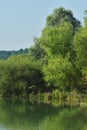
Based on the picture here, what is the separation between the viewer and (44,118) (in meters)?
36.2

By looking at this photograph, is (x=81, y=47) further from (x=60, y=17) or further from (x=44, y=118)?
(x=60, y=17)

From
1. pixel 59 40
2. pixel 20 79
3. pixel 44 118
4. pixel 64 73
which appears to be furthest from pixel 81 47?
pixel 20 79

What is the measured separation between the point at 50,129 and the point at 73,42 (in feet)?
43.8

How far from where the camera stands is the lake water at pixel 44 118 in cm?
3083

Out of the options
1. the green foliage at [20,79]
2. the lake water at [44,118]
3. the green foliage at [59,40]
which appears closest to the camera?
the lake water at [44,118]

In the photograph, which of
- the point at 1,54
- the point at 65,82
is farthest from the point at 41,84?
the point at 1,54

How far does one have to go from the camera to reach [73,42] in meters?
41.6

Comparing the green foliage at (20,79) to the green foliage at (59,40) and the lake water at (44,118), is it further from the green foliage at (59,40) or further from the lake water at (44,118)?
the green foliage at (59,40)

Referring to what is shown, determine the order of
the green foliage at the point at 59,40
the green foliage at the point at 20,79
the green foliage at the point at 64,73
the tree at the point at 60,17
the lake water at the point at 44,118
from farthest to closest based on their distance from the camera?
the tree at the point at 60,17 < the green foliage at the point at 20,79 < the green foliage at the point at 59,40 < the green foliage at the point at 64,73 < the lake water at the point at 44,118

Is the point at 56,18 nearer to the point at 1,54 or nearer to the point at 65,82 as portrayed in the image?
the point at 65,82

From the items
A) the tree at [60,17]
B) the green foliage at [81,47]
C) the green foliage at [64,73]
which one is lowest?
the green foliage at [64,73]


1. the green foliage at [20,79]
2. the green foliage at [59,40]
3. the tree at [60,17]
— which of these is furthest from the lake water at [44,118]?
Answer: the tree at [60,17]

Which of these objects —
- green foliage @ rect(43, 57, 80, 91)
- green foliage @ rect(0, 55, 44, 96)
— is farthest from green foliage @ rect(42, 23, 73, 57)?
green foliage @ rect(0, 55, 44, 96)

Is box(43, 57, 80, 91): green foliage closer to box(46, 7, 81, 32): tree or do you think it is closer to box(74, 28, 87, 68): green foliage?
box(74, 28, 87, 68): green foliage
